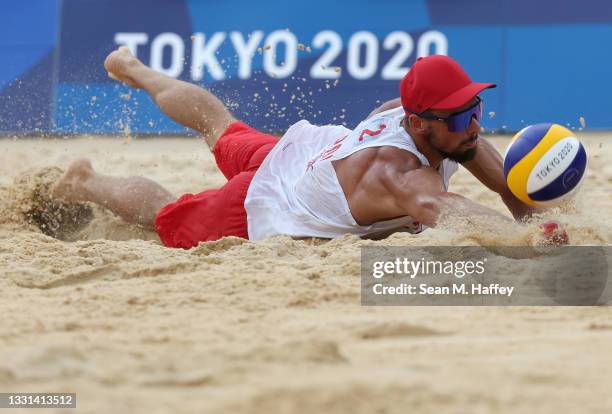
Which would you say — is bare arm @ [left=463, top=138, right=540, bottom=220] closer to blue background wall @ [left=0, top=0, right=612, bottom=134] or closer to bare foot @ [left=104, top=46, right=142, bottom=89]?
bare foot @ [left=104, top=46, right=142, bottom=89]

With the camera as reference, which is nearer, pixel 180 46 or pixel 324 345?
pixel 324 345

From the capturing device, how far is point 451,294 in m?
3.04

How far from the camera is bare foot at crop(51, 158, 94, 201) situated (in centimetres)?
502

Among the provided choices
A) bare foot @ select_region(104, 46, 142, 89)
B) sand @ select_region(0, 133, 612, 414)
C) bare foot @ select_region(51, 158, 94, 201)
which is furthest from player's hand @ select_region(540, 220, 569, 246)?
bare foot @ select_region(104, 46, 142, 89)

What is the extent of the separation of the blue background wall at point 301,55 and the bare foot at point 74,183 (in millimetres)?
1817

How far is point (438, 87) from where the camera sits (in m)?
3.79

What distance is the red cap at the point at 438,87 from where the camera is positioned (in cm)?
379

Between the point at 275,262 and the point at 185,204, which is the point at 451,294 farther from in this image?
the point at 185,204

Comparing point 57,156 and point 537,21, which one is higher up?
point 537,21

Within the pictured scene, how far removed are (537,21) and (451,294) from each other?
4.59 metres

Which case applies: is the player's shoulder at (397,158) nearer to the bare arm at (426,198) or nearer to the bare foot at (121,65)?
the bare arm at (426,198)

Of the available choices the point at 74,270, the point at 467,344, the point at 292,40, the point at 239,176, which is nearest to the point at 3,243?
the point at 74,270

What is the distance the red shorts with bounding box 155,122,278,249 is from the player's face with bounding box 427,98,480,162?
985 millimetres

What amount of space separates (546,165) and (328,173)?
95 centimetres
